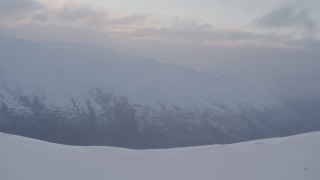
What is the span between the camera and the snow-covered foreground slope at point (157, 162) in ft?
32.4

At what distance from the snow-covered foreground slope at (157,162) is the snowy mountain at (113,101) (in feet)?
368

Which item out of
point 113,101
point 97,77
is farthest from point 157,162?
point 97,77

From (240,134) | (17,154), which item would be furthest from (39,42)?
(17,154)

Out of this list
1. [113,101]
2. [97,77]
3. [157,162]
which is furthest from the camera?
[97,77]

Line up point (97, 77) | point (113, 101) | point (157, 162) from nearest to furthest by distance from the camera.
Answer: point (157, 162) → point (113, 101) → point (97, 77)

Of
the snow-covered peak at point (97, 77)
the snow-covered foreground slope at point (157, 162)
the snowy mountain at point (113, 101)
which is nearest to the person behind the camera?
the snow-covered foreground slope at point (157, 162)

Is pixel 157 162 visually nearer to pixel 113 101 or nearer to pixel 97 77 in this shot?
pixel 113 101

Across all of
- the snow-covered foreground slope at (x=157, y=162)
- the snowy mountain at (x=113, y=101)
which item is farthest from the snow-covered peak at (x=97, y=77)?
the snow-covered foreground slope at (x=157, y=162)

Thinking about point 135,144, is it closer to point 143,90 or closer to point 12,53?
point 143,90

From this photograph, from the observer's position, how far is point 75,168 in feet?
33.2

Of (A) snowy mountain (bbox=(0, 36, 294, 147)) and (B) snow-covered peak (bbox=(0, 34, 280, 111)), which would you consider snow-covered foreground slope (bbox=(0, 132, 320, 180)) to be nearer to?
(A) snowy mountain (bbox=(0, 36, 294, 147))

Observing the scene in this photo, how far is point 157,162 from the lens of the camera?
11.0 m

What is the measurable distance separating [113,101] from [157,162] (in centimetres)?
14743

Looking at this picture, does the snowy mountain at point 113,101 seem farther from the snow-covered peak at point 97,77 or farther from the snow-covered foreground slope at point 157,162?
the snow-covered foreground slope at point 157,162
